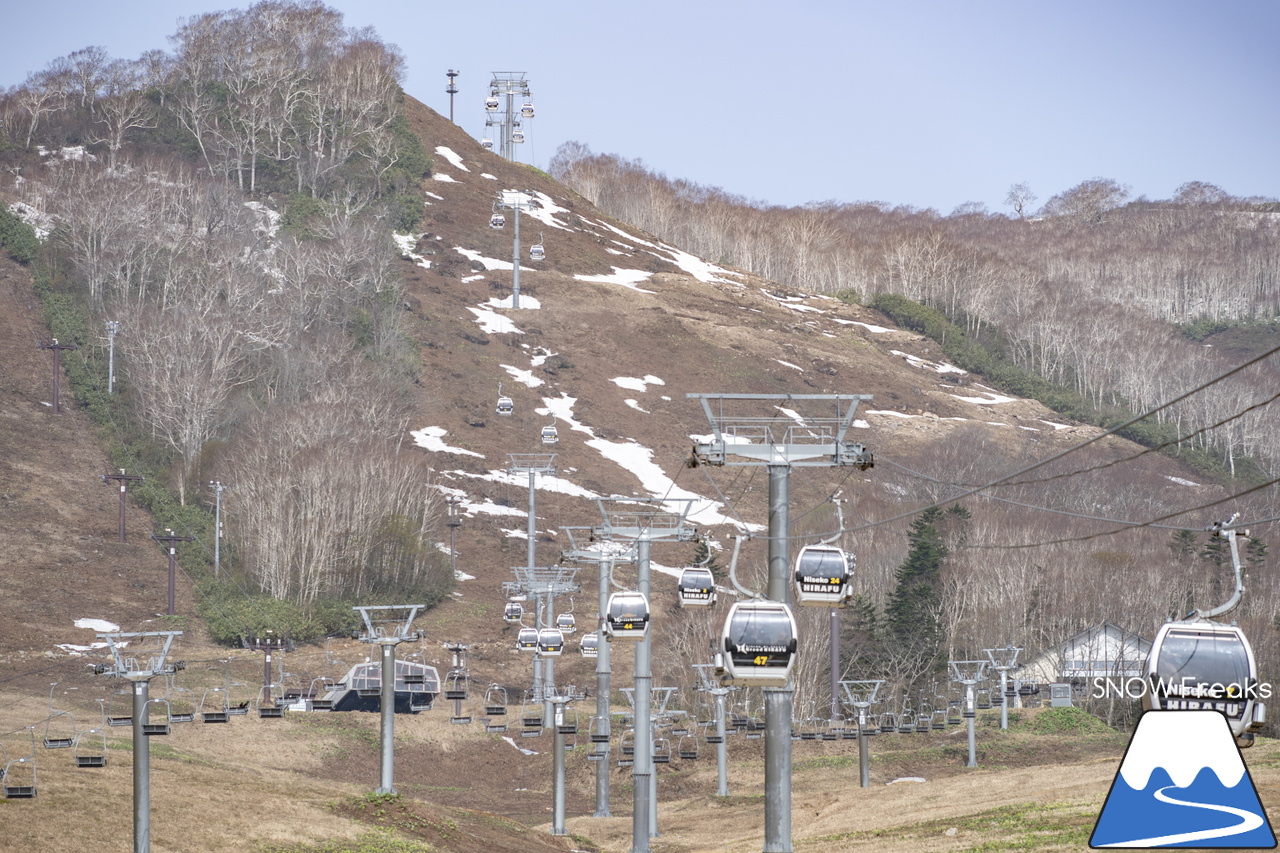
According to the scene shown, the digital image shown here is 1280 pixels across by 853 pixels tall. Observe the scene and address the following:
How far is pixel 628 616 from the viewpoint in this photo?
112 feet

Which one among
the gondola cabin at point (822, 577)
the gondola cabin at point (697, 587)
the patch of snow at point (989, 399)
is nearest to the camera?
the gondola cabin at point (822, 577)

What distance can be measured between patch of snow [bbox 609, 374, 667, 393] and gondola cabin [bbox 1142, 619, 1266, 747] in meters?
90.9

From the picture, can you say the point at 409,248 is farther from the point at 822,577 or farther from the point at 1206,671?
the point at 1206,671

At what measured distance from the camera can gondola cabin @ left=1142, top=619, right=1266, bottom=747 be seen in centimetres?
2092

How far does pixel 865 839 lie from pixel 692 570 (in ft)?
26.4

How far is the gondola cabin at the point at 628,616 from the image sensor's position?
34.0 meters

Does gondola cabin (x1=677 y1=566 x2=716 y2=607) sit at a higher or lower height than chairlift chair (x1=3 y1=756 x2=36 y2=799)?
higher

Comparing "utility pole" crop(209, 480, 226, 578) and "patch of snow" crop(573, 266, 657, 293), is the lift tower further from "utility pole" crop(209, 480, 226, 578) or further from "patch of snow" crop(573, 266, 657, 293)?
"patch of snow" crop(573, 266, 657, 293)

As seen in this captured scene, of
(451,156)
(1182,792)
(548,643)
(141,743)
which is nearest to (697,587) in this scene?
(141,743)

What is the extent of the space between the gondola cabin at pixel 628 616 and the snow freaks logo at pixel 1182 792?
73.2ft

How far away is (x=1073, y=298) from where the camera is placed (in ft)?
550

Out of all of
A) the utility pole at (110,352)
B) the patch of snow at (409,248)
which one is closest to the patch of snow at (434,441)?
the utility pole at (110,352)

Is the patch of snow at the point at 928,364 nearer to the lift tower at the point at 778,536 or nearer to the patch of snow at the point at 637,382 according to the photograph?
the patch of snow at the point at 637,382

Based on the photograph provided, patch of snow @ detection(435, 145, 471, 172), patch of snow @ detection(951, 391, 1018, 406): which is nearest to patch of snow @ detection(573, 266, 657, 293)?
patch of snow @ detection(435, 145, 471, 172)
